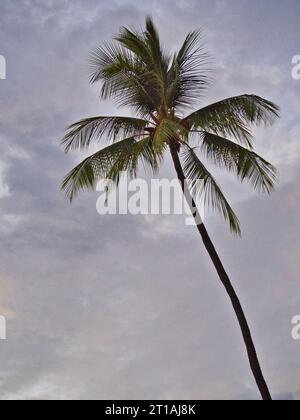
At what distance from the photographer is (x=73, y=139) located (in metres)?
19.2

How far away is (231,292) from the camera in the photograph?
17.7 m

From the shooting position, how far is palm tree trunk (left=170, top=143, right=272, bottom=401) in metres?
16.8

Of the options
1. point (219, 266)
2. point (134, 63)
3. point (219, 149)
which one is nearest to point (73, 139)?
point (134, 63)

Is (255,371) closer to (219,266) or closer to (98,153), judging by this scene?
(219,266)

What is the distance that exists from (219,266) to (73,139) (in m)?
5.62

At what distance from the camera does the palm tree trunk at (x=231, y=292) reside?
16844mm
